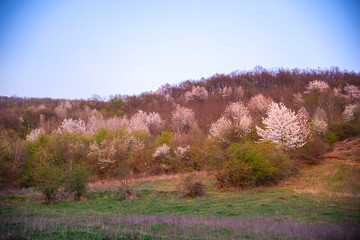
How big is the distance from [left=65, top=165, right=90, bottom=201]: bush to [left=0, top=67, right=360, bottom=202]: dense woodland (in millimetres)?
488

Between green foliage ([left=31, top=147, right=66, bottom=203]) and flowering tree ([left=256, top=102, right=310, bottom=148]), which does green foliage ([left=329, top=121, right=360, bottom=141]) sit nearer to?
flowering tree ([left=256, top=102, right=310, bottom=148])

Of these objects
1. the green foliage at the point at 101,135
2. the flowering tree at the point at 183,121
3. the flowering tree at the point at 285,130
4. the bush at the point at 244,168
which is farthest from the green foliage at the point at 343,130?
the green foliage at the point at 101,135

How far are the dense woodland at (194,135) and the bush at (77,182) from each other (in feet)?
1.60

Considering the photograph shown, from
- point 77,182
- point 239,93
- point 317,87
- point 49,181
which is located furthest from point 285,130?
point 239,93

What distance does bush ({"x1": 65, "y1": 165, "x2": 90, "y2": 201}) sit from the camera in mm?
19591

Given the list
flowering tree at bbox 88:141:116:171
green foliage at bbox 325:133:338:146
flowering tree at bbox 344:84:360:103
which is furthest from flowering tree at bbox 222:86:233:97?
flowering tree at bbox 88:141:116:171

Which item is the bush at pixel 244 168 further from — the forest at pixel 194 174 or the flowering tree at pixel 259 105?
the flowering tree at pixel 259 105

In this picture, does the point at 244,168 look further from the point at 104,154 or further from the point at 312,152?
the point at 104,154

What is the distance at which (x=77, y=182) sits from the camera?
66.1 feet

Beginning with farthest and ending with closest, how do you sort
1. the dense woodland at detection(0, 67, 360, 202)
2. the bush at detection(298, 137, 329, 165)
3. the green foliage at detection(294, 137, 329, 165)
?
the bush at detection(298, 137, 329, 165) < the green foliage at detection(294, 137, 329, 165) < the dense woodland at detection(0, 67, 360, 202)

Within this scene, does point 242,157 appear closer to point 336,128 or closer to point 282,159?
point 282,159

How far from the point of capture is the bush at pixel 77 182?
19.6 m

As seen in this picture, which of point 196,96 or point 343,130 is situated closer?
point 343,130

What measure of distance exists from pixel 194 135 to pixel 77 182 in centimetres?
2966
